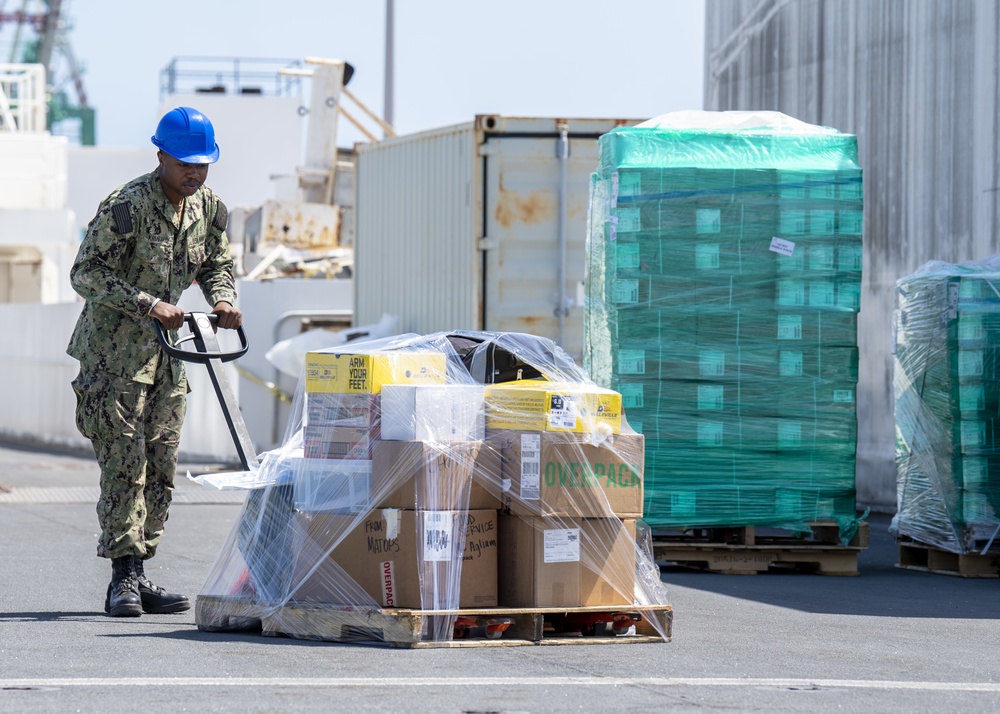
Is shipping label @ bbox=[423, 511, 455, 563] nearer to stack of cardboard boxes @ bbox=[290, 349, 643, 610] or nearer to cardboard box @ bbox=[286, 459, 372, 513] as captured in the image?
stack of cardboard boxes @ bbox=[290, 349, 643, 610]

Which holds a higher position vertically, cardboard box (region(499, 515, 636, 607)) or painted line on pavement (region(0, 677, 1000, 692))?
cardboard box (region(499, 515, 636, 607))

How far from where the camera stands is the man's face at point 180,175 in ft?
20.8

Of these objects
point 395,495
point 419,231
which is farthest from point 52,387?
point 395,495

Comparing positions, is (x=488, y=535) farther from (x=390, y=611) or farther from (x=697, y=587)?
(x=697, y=587)

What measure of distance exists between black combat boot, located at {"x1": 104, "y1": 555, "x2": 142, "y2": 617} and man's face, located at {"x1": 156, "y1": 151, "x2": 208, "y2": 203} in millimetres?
1542

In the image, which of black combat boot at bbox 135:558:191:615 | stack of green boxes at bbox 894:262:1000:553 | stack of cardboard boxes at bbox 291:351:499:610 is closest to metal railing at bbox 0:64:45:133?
stack of green boxes at bbox 894:262:1000:553

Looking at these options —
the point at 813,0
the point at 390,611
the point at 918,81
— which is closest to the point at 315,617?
the point at 390,611

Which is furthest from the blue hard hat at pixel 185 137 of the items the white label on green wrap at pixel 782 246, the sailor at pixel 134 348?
the white label on green wrap at pixel 782 246

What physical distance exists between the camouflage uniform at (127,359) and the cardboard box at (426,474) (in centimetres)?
117

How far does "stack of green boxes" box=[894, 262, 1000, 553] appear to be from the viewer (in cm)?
875

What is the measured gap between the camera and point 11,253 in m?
27.9

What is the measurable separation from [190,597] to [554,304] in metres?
5.85

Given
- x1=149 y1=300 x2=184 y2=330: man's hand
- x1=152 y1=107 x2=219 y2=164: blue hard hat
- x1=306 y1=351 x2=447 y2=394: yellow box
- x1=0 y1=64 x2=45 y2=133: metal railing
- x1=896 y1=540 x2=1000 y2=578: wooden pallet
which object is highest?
x1=0 y1=64 x2=45 y2=133: metal railing

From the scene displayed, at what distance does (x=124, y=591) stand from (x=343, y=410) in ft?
4.16
